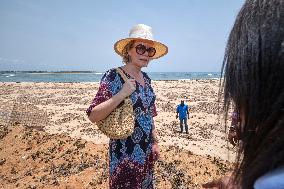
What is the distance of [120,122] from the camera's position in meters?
2.82

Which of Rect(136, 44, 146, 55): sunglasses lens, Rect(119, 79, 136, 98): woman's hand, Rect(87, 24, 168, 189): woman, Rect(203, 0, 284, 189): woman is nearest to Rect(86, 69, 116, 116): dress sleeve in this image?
Rect(87, 24, 168, 189): woman

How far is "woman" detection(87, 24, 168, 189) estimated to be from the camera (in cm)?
285

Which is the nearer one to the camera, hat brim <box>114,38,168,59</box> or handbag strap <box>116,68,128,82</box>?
handbag strap <box>116,68,128,82</box>

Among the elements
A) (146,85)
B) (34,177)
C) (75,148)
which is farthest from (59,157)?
(146,85)

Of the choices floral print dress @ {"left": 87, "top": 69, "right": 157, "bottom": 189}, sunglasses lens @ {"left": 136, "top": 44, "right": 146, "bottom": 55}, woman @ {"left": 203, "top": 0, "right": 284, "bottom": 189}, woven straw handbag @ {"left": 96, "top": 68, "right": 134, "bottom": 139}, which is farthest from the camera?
sunglasses lens @ {"left": 136, "top": 44, "right": 146, "bottom": 55}

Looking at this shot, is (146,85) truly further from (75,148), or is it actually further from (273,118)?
(75,148)

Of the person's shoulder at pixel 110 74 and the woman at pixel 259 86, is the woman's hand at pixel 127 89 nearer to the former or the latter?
the person's shoulder at pixel 110 74

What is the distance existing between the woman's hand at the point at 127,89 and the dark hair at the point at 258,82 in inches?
74.5

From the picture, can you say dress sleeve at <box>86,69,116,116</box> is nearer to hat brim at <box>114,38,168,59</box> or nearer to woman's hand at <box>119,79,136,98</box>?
woman's hand at <box>119,79,136,98</box>

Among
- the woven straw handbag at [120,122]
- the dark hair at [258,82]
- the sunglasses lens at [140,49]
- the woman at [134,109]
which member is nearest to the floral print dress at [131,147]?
the woman at [134,109]

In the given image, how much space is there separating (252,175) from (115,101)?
201 cm

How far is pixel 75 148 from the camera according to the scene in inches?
356

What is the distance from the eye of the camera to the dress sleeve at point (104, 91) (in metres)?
2.85

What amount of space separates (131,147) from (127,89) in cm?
52
